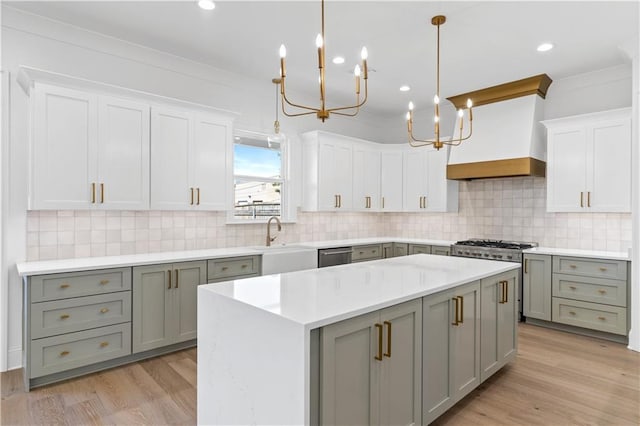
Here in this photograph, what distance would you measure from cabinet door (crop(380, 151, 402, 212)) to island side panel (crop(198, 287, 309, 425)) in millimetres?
4200

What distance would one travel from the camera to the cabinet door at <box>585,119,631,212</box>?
383 centimetres

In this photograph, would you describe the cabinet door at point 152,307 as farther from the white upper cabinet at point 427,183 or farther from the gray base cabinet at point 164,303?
the white upper cabinet at point 427,183

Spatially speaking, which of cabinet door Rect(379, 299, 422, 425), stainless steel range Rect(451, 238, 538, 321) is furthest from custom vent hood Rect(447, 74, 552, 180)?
cabinet door Rect(379, 299, 422, 425)

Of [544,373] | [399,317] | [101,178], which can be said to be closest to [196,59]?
[101,178]

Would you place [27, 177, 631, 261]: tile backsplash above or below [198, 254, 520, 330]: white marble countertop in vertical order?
above

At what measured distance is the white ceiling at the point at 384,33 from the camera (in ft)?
9.69

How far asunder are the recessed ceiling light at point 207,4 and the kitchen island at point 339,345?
7.15 feet

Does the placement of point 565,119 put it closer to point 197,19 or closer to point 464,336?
point 464,336

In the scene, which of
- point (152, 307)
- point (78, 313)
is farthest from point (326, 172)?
point (78, 313)

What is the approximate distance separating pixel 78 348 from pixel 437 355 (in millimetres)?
2669

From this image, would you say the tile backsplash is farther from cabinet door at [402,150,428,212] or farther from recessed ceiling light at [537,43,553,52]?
recessed ceiling light at [537,43,553,52]

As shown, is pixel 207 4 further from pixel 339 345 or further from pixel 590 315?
pixel 590 315

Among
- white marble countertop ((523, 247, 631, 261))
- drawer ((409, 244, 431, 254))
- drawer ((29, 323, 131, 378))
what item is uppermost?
white marble countertop ((523, 247, 631, 261))

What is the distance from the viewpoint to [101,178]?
125 inches
